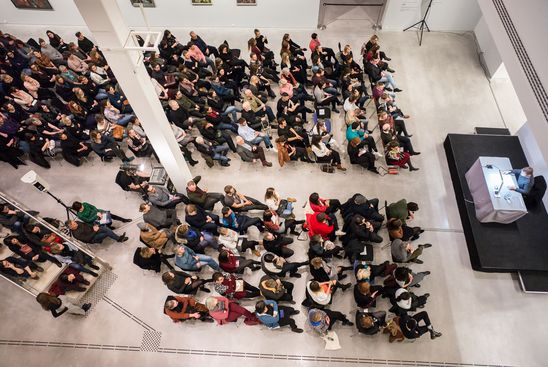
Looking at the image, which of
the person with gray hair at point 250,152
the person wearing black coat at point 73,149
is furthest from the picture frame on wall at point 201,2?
the person wearing black coat at point 73,149

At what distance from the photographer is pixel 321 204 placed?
7199 mm

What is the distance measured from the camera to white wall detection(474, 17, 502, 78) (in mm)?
10078

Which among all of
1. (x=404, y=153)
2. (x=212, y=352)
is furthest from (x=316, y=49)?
(x=212, y=352)

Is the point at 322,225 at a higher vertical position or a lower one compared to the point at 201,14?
lower

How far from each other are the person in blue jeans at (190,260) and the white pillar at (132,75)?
181 centimetres

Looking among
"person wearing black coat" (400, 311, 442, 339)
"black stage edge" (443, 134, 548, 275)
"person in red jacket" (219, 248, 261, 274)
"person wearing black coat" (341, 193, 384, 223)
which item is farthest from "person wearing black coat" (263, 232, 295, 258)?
"black stage edge" (443, 134, 548, 275)

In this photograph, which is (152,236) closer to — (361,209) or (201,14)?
(361,209)

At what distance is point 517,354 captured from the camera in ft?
21.7

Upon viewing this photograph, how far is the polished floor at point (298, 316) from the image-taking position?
6.64 meters

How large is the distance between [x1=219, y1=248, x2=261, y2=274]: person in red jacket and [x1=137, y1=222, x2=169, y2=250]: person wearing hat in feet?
4.21

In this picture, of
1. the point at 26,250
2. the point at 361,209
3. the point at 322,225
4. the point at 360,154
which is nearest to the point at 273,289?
the point at 322,225

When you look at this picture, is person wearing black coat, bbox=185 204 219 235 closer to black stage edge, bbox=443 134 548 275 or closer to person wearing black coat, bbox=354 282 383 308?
person wearing black coat, bbox=354 282 383 308

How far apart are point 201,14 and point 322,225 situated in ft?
27.3

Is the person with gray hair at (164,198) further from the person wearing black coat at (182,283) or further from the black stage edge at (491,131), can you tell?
the black stage edge at (491,131)
